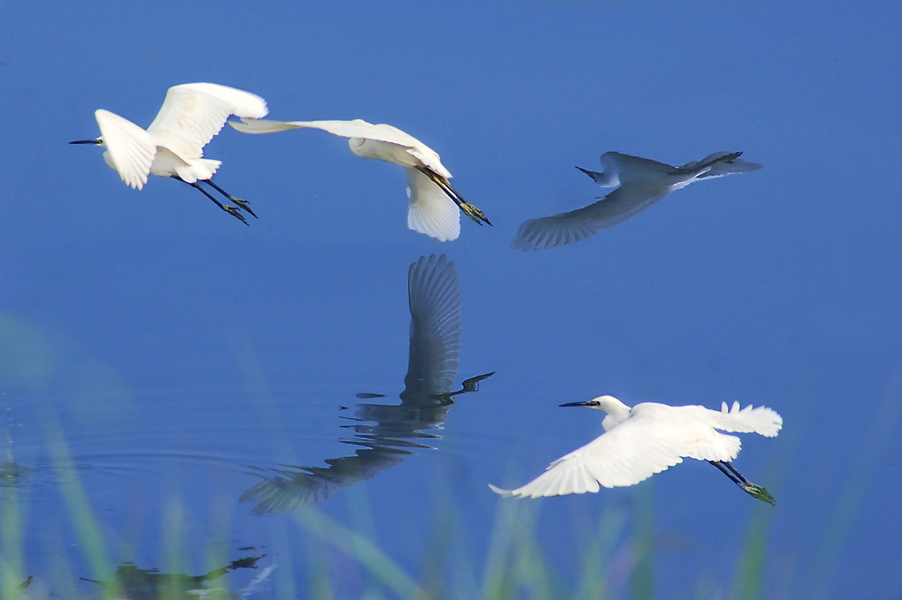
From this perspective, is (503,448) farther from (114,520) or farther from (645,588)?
(645,588)

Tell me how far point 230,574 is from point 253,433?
651mm

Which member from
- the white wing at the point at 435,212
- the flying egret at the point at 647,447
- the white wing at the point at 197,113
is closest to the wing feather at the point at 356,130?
the white wing at the point at 197,113

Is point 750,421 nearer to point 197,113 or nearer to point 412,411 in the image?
point 412,411

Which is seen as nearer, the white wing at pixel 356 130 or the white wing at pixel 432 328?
the white wing at pixel 356 130

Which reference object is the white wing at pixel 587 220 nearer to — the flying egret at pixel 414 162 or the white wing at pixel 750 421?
the flying egret at pixel 414 162

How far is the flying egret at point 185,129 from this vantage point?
7.08 ft

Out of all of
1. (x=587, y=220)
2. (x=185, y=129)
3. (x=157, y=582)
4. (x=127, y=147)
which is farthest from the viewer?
(x=587, y=220)

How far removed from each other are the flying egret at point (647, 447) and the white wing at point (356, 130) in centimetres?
72

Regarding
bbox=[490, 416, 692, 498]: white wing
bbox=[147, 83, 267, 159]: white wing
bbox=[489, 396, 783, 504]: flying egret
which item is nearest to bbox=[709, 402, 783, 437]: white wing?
bbox=[489, 396, 783, 504]: flying egret

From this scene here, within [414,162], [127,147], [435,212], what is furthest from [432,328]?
[127,147]

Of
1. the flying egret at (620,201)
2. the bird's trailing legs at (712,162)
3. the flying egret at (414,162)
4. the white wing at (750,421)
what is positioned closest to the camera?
the white wing at (750,421)

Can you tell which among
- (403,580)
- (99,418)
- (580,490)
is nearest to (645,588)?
(403,580)

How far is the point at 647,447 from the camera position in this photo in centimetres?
171

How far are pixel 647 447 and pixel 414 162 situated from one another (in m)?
1.18
